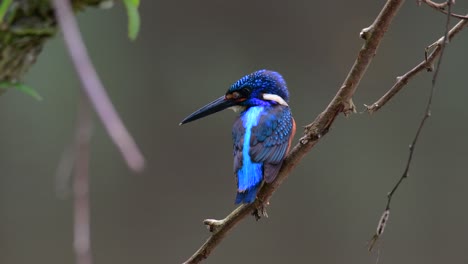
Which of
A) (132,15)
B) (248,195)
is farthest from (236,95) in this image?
(132,15)

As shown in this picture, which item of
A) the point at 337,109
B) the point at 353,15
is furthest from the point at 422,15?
the point at 337,109

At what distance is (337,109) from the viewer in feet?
5.33

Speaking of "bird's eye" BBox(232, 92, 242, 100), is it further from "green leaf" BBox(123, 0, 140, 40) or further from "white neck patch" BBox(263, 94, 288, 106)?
"green leaf" BBox(123, 0, 140, 40)

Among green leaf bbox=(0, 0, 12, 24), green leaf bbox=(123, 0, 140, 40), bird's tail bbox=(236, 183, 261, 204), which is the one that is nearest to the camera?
green leaf bbox=(0, 0, 12, 24)

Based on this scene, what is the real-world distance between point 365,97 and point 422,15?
58 cm

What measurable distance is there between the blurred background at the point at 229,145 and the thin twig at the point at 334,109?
2.00 m

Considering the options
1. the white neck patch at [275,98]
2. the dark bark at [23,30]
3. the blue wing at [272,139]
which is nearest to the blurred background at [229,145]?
the white neck patch at [275,98]

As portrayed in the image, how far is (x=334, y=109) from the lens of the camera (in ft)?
5.34

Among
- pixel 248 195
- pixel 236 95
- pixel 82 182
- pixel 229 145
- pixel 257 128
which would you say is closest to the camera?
pixel 82 182

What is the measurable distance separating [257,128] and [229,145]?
1.63m

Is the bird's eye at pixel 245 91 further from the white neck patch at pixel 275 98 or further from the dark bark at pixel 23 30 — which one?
the dark bark at pixel 23 30

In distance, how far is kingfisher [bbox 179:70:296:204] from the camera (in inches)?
73.8

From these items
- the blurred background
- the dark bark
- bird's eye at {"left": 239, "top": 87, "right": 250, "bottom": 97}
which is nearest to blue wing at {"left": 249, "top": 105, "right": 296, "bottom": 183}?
bird's eye at {"left": 239, "top": 87, "right": 250, "bottom": 97}

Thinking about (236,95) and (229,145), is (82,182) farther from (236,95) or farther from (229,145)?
(229,145)
